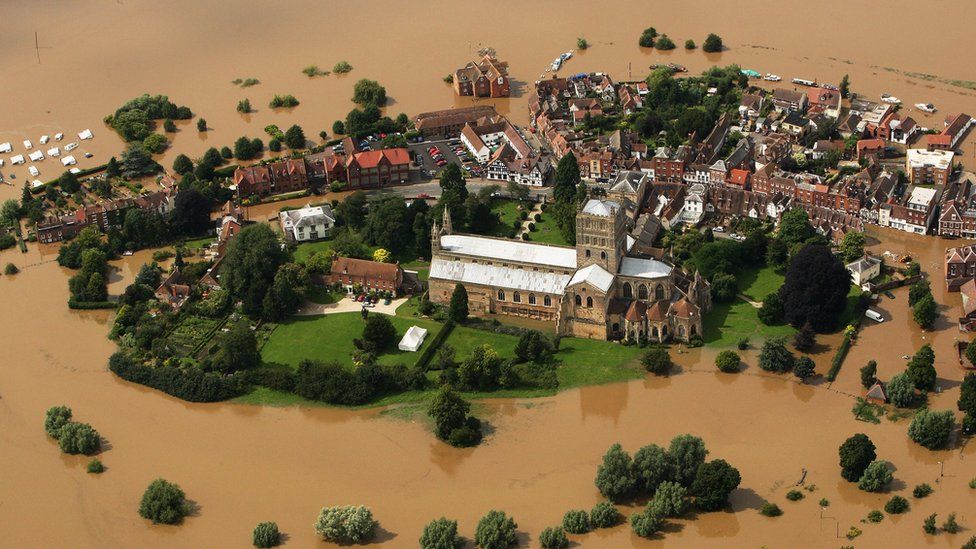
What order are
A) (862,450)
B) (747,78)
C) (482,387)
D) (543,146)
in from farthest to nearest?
(747,78) < (543,146) < (482,387) < (862,450)

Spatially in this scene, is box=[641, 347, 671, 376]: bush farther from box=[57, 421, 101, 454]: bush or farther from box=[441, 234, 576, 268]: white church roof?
box=[57, 421, 101, 454]: bush

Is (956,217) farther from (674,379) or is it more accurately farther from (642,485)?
(642,485)

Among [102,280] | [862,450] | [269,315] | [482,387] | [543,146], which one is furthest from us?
[543,146]

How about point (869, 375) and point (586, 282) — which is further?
point (586, 282)

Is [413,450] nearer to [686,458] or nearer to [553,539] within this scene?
[553,539]

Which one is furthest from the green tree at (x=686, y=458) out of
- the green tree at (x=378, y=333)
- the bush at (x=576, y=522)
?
the green tree at (x=378, y=333)

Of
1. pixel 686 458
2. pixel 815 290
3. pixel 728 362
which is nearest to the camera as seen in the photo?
pixel 686 458

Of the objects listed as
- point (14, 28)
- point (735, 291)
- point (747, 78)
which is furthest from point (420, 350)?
point (14, 28)

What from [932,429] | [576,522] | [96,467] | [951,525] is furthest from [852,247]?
[96,467]
